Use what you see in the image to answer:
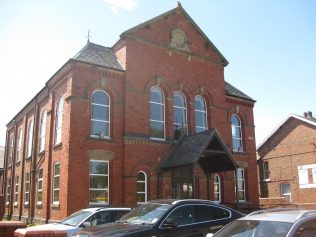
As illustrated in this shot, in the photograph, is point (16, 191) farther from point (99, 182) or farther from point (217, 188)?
point (217, 188)

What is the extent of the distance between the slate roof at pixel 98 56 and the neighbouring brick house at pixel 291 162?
54.0ft

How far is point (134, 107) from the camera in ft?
62.6

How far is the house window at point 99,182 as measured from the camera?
17.4 m

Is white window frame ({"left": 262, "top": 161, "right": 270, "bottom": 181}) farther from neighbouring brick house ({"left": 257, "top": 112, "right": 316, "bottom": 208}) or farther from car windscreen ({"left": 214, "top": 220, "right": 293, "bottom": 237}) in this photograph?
car windscreen ({"left": 214, "top": 220, "right": 293, "bottom": 237})

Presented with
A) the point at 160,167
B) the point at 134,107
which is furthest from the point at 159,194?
the point at 134,107

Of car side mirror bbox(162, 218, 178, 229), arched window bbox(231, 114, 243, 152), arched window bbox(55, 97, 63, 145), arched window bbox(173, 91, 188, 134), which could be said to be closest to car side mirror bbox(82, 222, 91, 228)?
car side mirror bbox(162, 218, 178, 229)

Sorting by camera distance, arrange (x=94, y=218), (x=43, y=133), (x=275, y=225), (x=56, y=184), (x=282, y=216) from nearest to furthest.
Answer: (x=275, y=225)
(x=282, y=216)
(x=94, y=218)
(x=56, y=184)
(x=43, y=133)

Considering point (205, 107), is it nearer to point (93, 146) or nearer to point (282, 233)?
point (93, 146)

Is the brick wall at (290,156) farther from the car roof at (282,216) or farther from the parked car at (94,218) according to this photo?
the car roof at (282,216)

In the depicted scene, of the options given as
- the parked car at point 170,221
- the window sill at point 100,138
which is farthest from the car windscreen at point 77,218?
the window sill at point 100,138

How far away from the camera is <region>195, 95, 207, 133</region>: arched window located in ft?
71.0

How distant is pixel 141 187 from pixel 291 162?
1911 centimetres

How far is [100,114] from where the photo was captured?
61.0ft

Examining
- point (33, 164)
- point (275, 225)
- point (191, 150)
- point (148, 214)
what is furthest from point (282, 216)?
point (33, 164)
